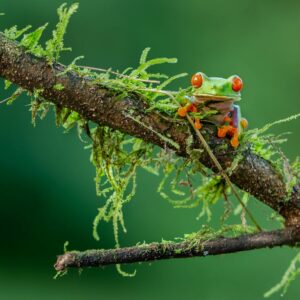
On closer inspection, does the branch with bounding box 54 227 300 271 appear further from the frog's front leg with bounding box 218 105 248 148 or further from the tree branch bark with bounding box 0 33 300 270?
the frog's front leg with bounding box 218 105 248 148

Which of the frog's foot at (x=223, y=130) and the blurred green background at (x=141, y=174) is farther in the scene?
the blurred green background at (x=141, y=174)

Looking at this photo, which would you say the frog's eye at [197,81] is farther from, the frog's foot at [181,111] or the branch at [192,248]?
the branch at [192,248]

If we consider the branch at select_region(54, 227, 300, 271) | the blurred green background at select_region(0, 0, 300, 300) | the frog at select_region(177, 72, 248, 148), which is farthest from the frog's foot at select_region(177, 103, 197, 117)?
the blurred green background at select_region(0, 0, 300, 300)

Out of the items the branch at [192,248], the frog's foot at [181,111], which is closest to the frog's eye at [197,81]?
the frog's foot at [181,111]

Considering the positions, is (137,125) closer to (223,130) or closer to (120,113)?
(120,113)

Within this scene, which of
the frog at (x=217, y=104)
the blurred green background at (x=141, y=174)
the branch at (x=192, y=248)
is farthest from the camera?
the blurred green background at (x=141, y=174)

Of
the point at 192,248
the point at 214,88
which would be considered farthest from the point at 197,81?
the point at 192,248

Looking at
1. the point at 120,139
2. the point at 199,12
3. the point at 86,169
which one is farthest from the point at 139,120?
the point at 199,12

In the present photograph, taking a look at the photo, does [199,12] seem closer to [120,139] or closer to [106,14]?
[106,14]
